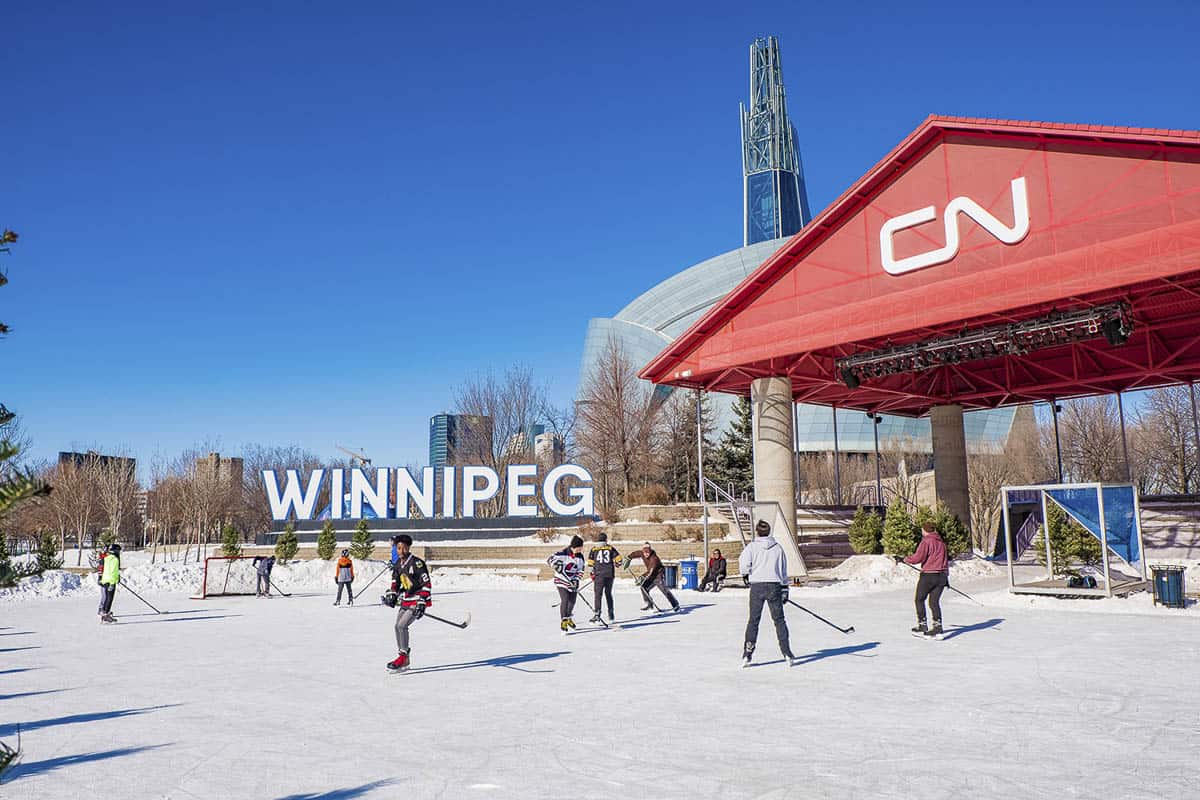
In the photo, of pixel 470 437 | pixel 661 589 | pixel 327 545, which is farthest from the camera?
pixel 470 437

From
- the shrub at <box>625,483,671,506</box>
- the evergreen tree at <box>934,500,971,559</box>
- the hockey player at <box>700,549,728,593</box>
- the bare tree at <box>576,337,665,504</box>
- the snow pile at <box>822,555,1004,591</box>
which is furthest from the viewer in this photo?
the bare tree at <box>576,337,665,504</box>

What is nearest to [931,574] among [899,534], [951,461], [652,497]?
[899,534]

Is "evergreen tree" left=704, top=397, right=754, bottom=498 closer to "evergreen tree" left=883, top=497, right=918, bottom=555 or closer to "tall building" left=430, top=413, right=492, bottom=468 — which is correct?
"tall building" left=430, top=413, right=492, bottom=468

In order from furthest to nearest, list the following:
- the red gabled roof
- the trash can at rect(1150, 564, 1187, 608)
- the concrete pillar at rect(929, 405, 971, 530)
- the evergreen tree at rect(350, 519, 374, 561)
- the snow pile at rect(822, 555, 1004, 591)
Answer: the concrete pillar at rect(929, 405, 971, 530) < the evergreen tree at rect(350, 519, 374, 561) < the snow pile at rect(822, 555, 1004, 591) < the red gabled roof < the trash can at rect(1150, 564, 1187, 608)

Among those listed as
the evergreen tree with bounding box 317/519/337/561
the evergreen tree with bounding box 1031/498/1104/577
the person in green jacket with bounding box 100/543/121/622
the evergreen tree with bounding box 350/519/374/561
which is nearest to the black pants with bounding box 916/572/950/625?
the evergreen tree with bounding box 1031/498/1104/577

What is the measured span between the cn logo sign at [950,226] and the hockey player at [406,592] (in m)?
16.8

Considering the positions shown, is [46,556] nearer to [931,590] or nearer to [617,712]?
[617,712]

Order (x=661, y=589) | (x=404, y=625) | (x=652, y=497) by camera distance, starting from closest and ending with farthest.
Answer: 1. (x=404, y=625)
2. (x=661, y=589)
3. (x=652, y=497)

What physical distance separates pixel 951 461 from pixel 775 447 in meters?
A: 11.9

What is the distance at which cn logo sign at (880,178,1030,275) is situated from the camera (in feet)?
67.1

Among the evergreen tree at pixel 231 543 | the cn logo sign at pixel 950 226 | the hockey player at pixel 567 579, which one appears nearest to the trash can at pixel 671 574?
the hockey player at pixel 567 579

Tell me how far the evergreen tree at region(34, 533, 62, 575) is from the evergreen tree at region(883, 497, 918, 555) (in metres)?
21.8

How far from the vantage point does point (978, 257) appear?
21.1 meters

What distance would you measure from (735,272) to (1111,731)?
83614 millimetres
